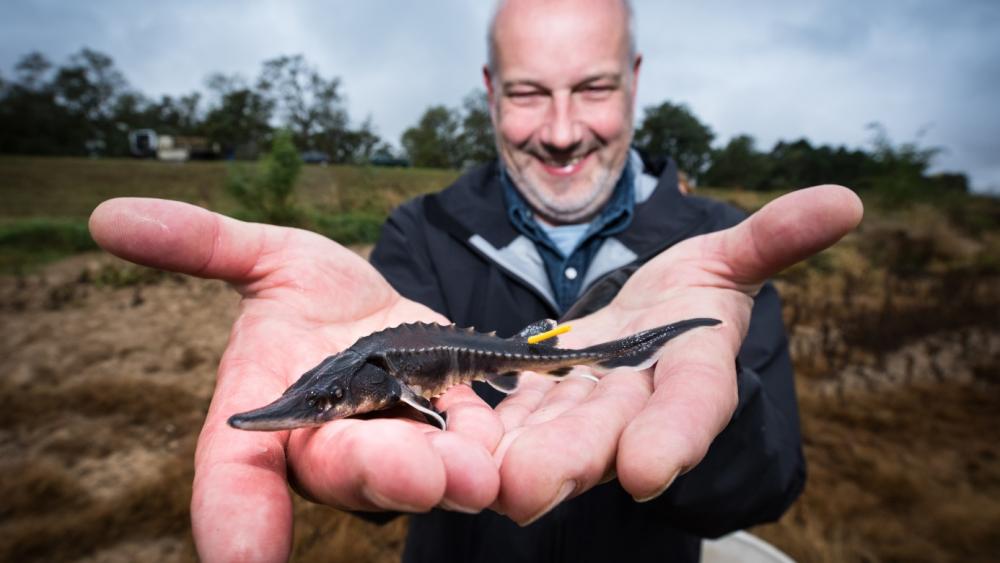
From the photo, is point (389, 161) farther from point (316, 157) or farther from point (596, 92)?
point (596, 92)

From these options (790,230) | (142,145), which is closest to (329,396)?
(790,230)

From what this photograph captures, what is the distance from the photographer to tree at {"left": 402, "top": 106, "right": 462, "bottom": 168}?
1175cm

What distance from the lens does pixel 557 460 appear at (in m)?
0.92

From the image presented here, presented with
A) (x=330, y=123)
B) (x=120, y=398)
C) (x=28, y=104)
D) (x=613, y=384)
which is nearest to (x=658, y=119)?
(x=330, y=123)

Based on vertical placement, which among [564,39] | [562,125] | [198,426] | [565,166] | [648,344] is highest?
[564,39]

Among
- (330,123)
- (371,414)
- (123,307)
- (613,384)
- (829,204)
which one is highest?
(330,123)

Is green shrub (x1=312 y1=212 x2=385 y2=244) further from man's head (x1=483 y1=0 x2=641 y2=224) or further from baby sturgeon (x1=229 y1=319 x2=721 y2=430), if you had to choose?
baby sturgeon (x1=229 y1=319 x2=721 y2=430)

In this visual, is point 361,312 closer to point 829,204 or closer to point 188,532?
point 829,204

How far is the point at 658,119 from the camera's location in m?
14.4

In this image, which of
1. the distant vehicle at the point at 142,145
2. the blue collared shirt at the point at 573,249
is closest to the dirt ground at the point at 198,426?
the blue collared shirt at the point at 573,249

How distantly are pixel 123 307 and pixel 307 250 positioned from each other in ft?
25.3

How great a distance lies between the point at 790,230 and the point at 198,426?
5.31 meters

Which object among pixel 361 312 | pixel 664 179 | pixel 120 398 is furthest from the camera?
pixel 120 398

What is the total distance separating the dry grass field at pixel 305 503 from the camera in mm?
3568
